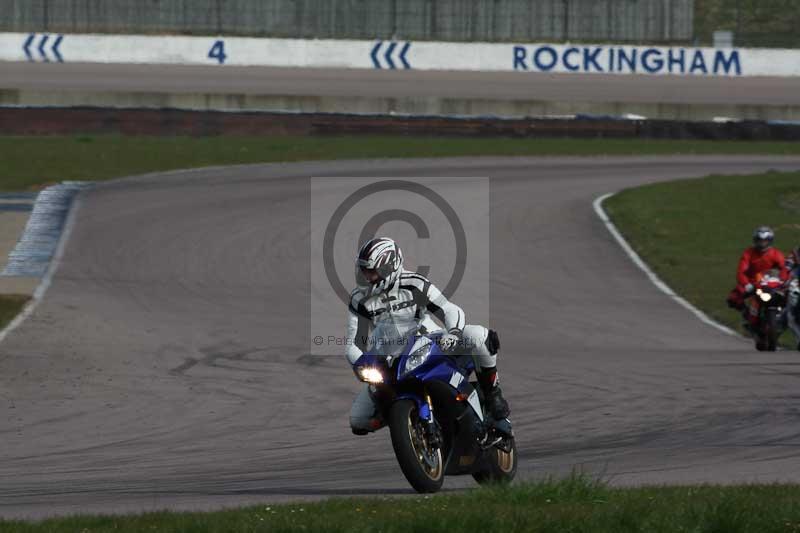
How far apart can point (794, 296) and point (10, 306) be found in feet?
30.3

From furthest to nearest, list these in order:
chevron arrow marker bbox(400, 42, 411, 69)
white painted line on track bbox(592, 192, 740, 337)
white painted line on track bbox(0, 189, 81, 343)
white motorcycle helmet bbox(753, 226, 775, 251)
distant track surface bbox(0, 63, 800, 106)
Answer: chevron arrow marker bbox(400, 42, 411, 69) < distant track surface bbox(0, 63, 800, 106) < white painted line on track bbox(592, 192, 740, 337) < white motorcycle helmet bbox(753, 226, 775, 251) < white painted line on track bbox(0, 189, 81, 343)

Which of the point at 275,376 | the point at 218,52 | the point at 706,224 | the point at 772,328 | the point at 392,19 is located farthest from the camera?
the point at 392,19

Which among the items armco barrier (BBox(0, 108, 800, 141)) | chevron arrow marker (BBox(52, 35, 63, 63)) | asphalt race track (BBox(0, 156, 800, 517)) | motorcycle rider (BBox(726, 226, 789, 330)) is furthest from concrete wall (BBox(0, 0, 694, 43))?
motorcycle rider (BBox(726, 226, 789, 330))

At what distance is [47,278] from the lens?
18.7 meters

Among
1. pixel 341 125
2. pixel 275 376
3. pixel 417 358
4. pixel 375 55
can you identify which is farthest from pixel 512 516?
pixel 375 55

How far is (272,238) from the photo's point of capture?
74.0ft

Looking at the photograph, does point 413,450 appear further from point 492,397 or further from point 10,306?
point 10,306

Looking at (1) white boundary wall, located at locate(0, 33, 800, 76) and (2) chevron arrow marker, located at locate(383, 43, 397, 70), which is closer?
(1) white boundary wall, located at locate(0, 33, 800, 76)

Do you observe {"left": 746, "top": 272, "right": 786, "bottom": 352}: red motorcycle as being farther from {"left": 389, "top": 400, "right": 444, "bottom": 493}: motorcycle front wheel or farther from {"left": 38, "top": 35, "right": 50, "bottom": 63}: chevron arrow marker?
{"left": 38, "top": 35, "right": 50, "bottom": 63}: chevron arrow marker

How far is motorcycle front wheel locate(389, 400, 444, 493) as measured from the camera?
7.88m

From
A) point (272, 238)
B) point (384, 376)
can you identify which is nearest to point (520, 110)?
point (272, 238)

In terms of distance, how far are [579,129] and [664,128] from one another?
250 cm

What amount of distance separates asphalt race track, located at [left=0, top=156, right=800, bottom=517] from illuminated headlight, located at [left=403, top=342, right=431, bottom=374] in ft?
2.62

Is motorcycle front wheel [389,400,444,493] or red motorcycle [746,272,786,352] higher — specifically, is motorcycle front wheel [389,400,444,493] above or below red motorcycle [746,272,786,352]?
above
